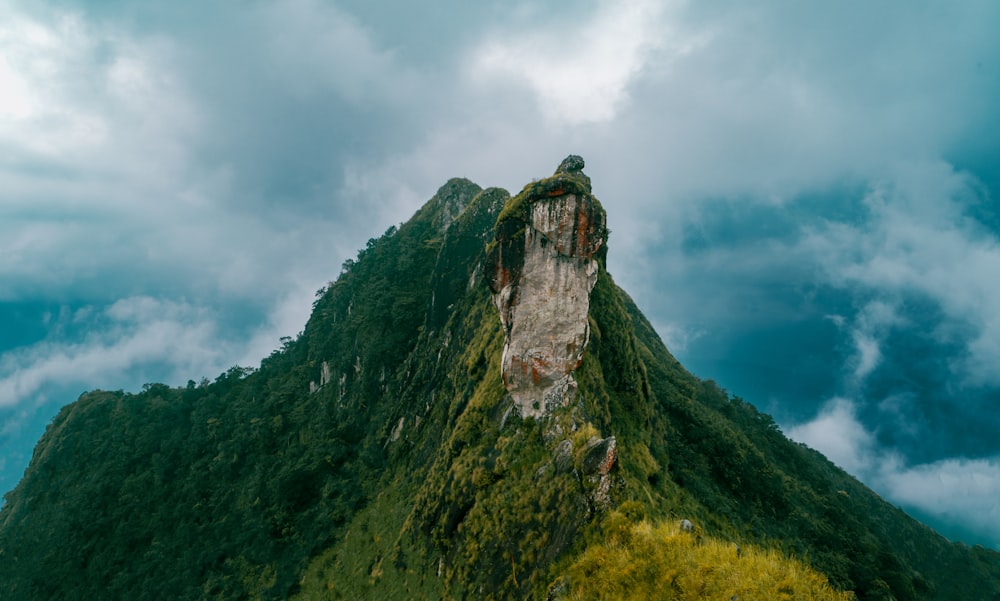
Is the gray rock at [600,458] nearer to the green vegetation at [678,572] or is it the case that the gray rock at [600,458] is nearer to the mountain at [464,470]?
the mountain at [464,470]

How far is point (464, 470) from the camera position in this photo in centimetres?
3083

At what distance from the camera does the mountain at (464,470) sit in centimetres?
2228

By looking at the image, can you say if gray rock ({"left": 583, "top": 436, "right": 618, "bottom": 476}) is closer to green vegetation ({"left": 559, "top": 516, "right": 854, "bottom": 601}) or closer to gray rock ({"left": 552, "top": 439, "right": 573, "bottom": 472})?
gray rock ({"left": 552, "top": 439, "right": 573, "bottom": 472})

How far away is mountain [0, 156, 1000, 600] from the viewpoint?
22.3 metres

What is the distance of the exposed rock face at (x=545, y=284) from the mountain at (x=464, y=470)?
17 cm

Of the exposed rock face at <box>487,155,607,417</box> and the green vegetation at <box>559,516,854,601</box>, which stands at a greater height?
the exposed rock face at <box>487,155,607,417</box>

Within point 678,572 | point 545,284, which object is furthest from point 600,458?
point 545,284

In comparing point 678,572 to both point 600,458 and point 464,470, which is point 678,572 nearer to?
point 600,458

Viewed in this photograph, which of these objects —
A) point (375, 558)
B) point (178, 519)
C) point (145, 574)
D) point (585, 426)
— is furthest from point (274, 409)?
point (585, 426)

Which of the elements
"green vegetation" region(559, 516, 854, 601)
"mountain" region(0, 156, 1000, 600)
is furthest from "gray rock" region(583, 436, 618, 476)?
"green vegetation" region(559, 516, 854, 601)

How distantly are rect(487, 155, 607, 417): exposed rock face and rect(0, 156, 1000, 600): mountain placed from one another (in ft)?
0.54

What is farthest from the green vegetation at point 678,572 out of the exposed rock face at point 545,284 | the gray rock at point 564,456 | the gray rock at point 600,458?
the exposed rock face at point 545,284

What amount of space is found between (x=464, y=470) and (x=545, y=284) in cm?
1487

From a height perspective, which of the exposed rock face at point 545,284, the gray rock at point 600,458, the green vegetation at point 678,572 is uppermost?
the exposed rock face at point 545,284
